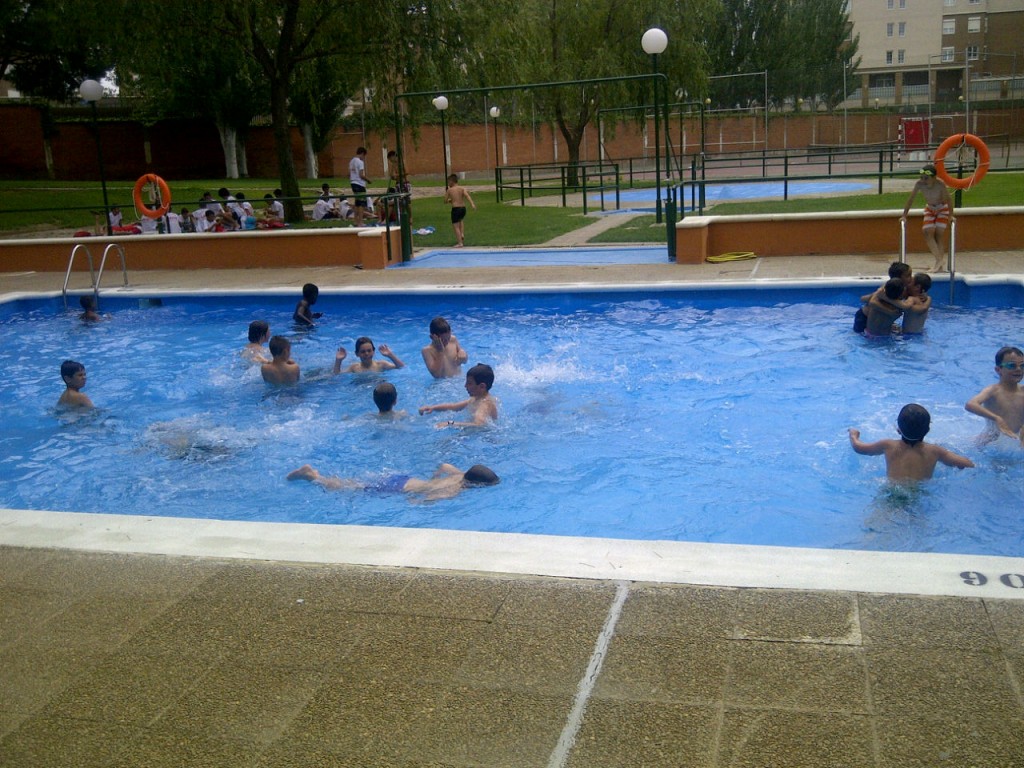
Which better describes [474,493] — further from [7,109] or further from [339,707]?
[7,109]

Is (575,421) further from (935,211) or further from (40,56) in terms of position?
(40,56)

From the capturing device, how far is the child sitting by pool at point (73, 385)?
9.11 meters

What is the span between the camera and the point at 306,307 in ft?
40.1

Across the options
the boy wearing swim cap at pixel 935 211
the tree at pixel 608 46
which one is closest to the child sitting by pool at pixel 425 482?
the boy wearing swim cap at pixel 935 211

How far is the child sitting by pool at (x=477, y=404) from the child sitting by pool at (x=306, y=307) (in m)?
4.07

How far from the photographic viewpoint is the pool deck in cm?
310

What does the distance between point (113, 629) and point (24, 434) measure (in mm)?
6227

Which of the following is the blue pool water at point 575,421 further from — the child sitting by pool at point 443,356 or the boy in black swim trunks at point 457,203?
the boy in black swim trunks at point 457,203

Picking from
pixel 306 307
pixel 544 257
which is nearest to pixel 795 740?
pixel 306 307

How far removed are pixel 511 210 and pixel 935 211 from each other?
1451 cm

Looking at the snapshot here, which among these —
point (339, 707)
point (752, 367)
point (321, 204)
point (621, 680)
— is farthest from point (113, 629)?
point (321, 204)

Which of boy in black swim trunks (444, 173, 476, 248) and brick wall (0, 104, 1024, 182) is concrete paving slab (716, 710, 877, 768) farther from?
brick wall (0, 104, 1024, 182)

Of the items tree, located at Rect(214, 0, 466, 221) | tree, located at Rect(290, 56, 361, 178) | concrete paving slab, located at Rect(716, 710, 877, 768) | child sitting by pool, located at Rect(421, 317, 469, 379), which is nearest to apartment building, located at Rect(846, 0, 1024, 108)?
tree, located at Rect(290, 56, 361, 178)

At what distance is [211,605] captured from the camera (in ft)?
13.7
